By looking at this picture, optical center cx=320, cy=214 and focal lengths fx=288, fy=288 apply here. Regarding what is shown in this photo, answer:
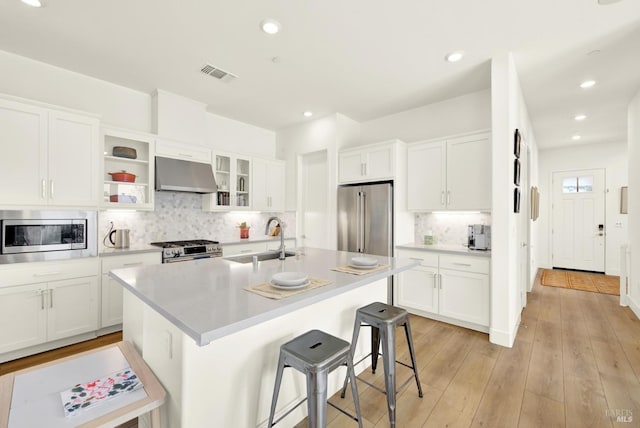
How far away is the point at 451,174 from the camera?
3.58 metres

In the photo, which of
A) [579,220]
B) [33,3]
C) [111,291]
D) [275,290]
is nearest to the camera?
[275,290]

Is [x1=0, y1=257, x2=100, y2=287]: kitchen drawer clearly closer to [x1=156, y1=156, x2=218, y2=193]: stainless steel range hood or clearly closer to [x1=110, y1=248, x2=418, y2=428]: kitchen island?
[x1=156, y1=156, x2=218, y2=193]: stainless steel range hood

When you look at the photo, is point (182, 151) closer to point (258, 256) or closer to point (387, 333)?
point (258, 256)

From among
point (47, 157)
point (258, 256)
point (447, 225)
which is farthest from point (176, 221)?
point (447, 225)

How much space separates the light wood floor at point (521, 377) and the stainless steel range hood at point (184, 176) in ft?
5.96

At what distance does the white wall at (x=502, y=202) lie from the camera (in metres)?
2.83

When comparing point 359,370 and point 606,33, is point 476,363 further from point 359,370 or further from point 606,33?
point 606,33

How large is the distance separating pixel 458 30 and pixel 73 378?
3450 mm

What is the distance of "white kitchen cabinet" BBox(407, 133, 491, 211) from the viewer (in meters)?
3.33

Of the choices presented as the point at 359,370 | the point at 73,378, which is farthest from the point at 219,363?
the point at 359,370

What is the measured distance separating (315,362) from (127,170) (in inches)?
139

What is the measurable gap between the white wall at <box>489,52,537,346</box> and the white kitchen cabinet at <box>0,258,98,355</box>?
4089 mm

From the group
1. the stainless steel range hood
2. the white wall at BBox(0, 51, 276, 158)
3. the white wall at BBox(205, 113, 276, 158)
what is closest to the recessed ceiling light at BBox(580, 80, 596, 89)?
the white wall at BBox(205, 113, 276, 158)

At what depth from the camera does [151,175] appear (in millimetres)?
3561
